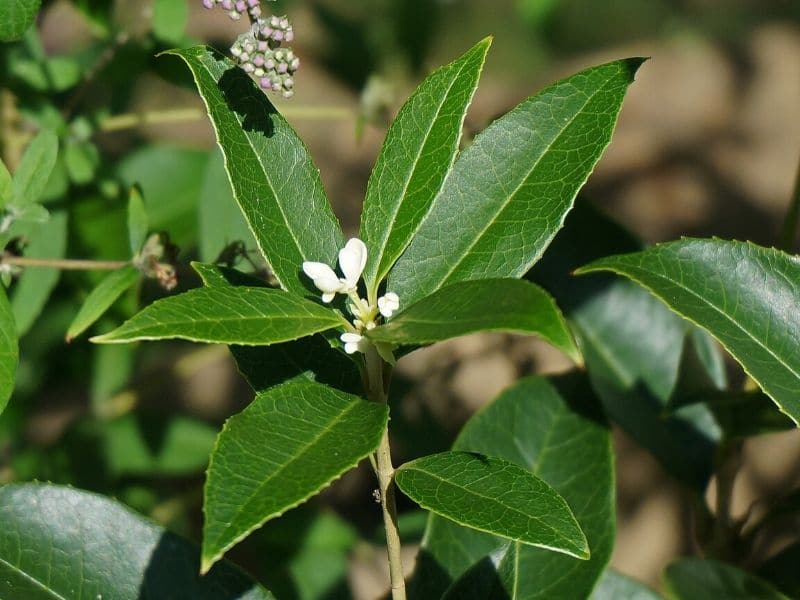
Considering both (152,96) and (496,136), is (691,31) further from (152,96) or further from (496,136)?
(496,136)

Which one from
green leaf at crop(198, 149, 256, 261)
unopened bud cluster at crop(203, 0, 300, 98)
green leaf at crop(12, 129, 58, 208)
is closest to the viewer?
unopened bud cluster at crop(203, 0, 300, 98)

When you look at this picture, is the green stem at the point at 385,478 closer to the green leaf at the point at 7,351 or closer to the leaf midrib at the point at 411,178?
the leaf midrib at the point at 411,178

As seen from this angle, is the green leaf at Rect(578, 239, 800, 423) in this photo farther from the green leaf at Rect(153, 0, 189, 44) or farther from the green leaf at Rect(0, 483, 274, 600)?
the green leaf at Rect(153, 0, 189, 44)

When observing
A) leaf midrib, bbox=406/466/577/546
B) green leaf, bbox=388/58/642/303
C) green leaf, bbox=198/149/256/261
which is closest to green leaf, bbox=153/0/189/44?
green leaf, bbox=198/149/256/261

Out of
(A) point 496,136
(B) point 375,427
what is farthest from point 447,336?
(A) point 496,136

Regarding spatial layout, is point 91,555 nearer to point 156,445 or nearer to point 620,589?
point 620,589

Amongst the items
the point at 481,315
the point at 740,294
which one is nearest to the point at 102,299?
the point at 481,315
